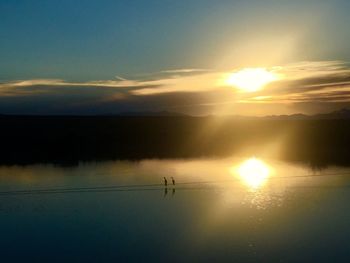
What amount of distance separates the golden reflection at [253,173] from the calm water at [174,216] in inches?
3.1

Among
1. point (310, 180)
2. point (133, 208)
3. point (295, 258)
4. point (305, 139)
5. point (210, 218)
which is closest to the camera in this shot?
point (295, 258)

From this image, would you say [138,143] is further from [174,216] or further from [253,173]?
[174,216]

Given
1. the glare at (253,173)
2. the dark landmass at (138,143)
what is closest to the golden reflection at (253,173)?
the glare at (253,173)

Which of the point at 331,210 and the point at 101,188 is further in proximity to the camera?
the point at 101,188

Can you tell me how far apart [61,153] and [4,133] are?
25.9 m

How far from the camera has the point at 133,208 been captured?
25.2 metres

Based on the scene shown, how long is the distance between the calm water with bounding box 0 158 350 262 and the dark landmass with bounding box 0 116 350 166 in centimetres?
1161

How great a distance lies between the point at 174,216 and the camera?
23656mm

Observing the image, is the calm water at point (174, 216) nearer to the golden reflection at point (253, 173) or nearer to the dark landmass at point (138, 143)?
the golden reflection at point (253, 173)

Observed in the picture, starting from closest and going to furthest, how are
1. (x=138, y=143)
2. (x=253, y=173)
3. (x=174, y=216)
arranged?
(x=174, y=216) < (x=253, y=173) < (x=138, y=143)

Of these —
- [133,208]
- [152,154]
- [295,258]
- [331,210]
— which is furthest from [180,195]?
[152,154]

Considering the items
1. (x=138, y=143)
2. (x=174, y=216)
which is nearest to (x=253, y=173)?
(x=174, y=216)

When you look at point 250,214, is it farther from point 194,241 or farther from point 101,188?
point 101,188

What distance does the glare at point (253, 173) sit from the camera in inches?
1315
